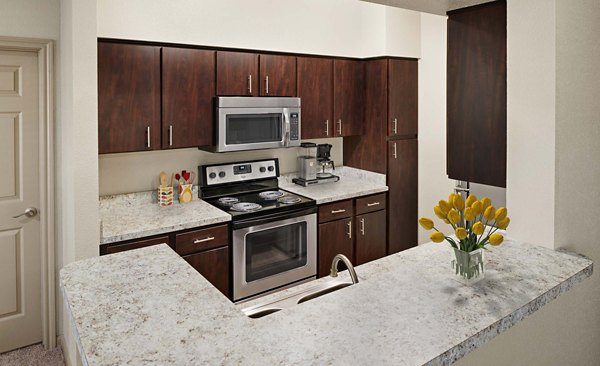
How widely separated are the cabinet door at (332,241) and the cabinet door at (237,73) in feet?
4.27

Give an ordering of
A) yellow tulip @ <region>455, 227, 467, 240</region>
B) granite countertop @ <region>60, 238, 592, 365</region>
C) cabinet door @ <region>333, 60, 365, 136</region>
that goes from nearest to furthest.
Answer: granite countertop @ <region>60, 238, 592, 365</region> < yellow tulip @ <region>455, 227, 467, 240</region> < cabinet door @ <region>333, 60, 365, 136</region>

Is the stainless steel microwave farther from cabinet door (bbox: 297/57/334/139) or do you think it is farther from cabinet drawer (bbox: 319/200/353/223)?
cabinet drawer (bbox: 319/200/353/223)

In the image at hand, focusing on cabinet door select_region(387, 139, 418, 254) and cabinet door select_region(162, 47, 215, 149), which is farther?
cabinet door select_region(387, 139, 418, 254)

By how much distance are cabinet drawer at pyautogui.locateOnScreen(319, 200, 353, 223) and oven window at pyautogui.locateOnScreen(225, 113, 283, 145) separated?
0.71 m

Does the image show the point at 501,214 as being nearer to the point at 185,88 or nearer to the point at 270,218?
the point at 270,218

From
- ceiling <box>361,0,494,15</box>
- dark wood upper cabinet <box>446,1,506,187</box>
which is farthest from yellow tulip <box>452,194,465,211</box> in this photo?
ceiling <box>361,0,494,15</box>

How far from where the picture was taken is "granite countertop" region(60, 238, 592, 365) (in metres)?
0.87

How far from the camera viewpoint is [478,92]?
5.63 feet

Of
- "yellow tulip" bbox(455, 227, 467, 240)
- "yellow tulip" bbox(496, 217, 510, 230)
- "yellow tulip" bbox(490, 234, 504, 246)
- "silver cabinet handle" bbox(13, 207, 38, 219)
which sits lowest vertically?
"silver cabinet handle" bbox(13, 207, 38, 219)

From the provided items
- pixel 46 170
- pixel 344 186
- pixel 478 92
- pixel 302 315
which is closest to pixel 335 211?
pixel 344 186

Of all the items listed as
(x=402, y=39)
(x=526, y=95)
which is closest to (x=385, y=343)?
(x=526, y=95)

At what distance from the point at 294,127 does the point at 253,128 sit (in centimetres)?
39

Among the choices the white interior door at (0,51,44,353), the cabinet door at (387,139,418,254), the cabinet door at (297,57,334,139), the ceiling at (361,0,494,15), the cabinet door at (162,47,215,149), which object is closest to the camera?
the ceiling at (361,0,494,15)

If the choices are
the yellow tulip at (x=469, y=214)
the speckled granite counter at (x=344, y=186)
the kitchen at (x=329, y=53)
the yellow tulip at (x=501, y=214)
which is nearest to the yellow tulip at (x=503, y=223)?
the yellow tulip at (x=501, y=214)
